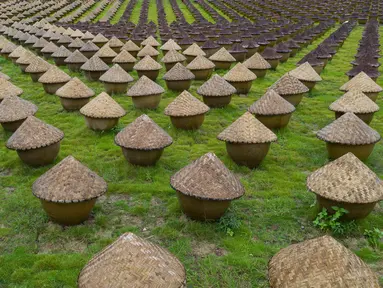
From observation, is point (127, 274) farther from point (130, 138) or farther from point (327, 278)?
point (130, 138)

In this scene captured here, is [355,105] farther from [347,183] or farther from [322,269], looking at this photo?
[322,269]

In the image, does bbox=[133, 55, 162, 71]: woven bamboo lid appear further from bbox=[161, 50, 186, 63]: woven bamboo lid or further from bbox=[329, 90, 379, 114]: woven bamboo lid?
bbox=[329, 90, 379, 114]: woven bamboo lid

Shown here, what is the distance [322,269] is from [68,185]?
3.63 meters

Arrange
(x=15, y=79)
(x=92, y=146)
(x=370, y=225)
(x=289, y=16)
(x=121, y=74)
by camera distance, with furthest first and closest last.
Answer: (x=289, y=16), (x=15, y=79), (x=121, y=74), (x=92, y=146), (x=370, y=225)

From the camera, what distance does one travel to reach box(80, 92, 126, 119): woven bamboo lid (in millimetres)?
9281

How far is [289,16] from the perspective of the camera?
32.6 m

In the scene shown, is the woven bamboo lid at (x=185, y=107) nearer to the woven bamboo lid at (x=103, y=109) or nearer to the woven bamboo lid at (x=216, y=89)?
the woven bamboo lid at (x=103, y=109)

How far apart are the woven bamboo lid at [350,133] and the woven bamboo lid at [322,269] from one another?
3.70 metres

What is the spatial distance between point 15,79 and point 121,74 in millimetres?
5027

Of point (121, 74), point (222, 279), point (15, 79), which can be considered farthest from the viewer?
point (15, 79)

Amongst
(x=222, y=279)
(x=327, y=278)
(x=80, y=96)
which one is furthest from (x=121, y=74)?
(x=327, y=278)

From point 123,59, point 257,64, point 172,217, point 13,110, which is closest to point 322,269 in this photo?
point 172,217

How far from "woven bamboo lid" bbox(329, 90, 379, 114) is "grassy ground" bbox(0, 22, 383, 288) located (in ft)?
3.00

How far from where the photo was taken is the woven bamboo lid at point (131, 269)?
4086 millimetres
